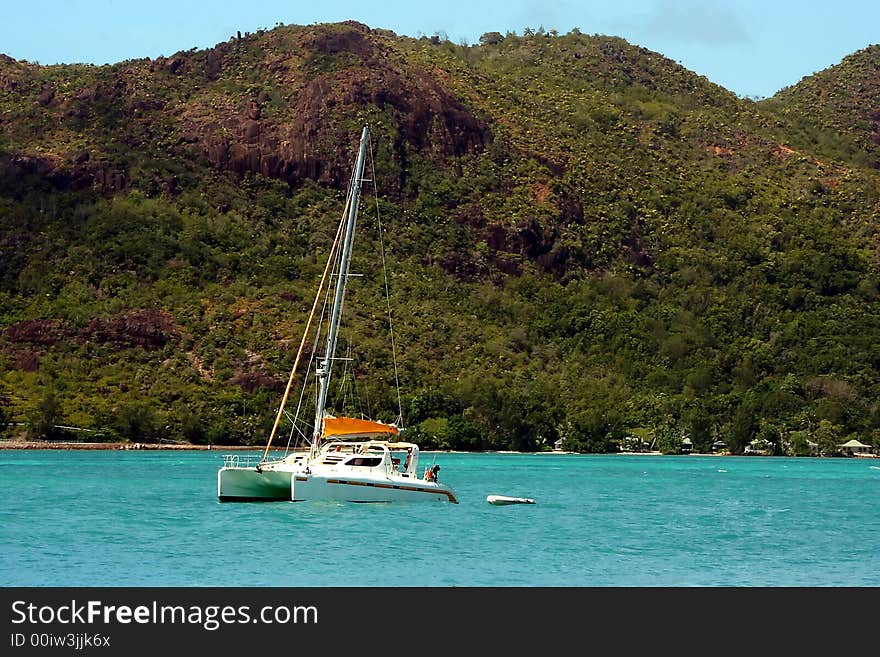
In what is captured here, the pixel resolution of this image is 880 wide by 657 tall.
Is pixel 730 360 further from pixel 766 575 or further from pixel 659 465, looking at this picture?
pixel 766 575

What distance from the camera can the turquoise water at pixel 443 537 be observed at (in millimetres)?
41594

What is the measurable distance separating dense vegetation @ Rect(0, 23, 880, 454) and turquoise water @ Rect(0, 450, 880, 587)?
197 feet

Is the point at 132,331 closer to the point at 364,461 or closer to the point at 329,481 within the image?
the point at 364,461

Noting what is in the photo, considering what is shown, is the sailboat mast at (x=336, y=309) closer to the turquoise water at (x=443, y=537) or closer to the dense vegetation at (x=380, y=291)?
the turquoise water at (x=443, y=537)

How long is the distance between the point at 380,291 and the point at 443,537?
117385 mm

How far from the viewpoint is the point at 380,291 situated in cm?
16725

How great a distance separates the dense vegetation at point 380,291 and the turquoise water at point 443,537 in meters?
60.0

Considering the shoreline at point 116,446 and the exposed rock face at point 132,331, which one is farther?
the exposed rock face at point 132,331

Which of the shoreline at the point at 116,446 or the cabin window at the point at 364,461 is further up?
the cabin window at the point at 364,461

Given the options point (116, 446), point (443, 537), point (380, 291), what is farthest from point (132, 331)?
point (443, 537)

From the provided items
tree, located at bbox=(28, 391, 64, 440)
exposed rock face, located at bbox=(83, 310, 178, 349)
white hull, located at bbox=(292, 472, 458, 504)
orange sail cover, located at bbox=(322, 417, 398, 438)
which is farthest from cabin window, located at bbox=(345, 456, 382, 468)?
exposed rock face, located at bbox=(83, 310, 178, 349)

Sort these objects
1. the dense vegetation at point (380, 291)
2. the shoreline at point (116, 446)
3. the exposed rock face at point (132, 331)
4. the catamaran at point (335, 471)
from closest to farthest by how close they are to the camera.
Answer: the catamaran at point (335, 471) < the shoreline at point (116, 446) < the dense vegetation at point (380, 291) < the exposed rock face at point (132, 331)

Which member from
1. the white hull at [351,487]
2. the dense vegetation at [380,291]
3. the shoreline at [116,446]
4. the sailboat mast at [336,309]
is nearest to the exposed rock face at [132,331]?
the dense vegetation at [380,291]
